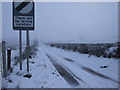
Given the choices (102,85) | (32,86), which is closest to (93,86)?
(102,85)

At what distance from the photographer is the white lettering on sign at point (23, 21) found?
30.0 ft

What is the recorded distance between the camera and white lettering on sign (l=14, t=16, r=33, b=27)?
30.0ft

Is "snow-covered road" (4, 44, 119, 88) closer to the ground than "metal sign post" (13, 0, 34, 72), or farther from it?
closer to the ground

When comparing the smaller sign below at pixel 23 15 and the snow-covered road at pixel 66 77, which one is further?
the smaller sign below at pixel 23 15

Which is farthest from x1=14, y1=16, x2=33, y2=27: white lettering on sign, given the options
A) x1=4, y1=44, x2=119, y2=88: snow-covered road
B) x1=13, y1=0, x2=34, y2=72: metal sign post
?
x1=4, y1=44, x2=119, y2=88: snow-covered road

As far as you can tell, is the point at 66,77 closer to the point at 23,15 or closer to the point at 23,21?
the point at 23,21

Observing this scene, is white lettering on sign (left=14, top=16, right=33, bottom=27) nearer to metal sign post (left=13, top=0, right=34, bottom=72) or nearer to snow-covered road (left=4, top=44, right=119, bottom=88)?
metal sign post (left=13, top=0, right=34, bottom=72)

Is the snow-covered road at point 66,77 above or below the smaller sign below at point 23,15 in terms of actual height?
below

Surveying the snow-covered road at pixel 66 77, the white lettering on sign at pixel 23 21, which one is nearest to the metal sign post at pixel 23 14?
the white lettering on sign at pixel 23 21

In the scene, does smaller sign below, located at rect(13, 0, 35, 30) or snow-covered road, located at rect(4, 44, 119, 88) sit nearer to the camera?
snow-covered road, located at rect(4, 44, 119, 88)

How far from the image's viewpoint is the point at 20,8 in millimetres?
9133

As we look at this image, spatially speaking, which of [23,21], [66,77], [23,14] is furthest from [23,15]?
[66,77]

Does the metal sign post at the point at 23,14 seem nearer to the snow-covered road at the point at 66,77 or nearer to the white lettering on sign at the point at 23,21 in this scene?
the white lettering on sign at the point at 23,21

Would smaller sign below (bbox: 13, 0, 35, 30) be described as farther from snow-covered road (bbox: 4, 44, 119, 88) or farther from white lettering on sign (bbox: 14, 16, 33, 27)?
snow-covered road (bbox: 4, 44, 119, 88)
